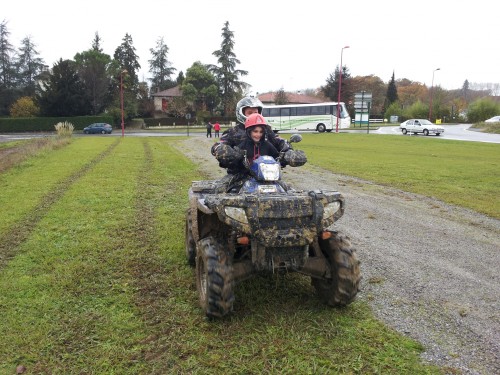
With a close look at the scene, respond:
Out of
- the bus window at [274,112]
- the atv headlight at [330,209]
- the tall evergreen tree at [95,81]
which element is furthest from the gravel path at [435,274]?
the tall evergreen tree at [95,81]

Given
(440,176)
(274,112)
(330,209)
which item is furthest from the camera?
(274,112)

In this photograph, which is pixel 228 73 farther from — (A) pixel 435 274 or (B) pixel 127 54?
(A) pixel 435 274

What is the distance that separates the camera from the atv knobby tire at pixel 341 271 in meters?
3.96

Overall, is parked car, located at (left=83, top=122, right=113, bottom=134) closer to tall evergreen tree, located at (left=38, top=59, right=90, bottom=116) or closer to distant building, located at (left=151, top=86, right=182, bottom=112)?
tall evergreen tree, located at (left=38, top=59, right=90, bottom=116)

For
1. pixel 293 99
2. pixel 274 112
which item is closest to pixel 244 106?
pixel 274 112

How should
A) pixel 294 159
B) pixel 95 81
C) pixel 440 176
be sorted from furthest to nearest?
pixel 95 81
pixel 440 176
pixel 294 159

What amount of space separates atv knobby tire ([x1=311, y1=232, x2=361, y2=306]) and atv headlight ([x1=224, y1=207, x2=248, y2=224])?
1.00m

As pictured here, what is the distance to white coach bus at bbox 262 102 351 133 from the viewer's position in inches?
1806

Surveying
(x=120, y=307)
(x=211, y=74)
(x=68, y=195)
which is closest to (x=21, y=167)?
(x=68, y=195)

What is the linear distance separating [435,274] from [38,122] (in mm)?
60732

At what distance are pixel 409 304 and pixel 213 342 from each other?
2.11m

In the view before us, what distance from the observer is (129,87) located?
6944 centimetres

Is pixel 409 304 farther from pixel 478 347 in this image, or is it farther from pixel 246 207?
pixel 246 207

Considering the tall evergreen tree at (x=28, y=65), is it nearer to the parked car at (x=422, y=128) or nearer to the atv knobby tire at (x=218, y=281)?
the parked car at (x=422, y=128)
